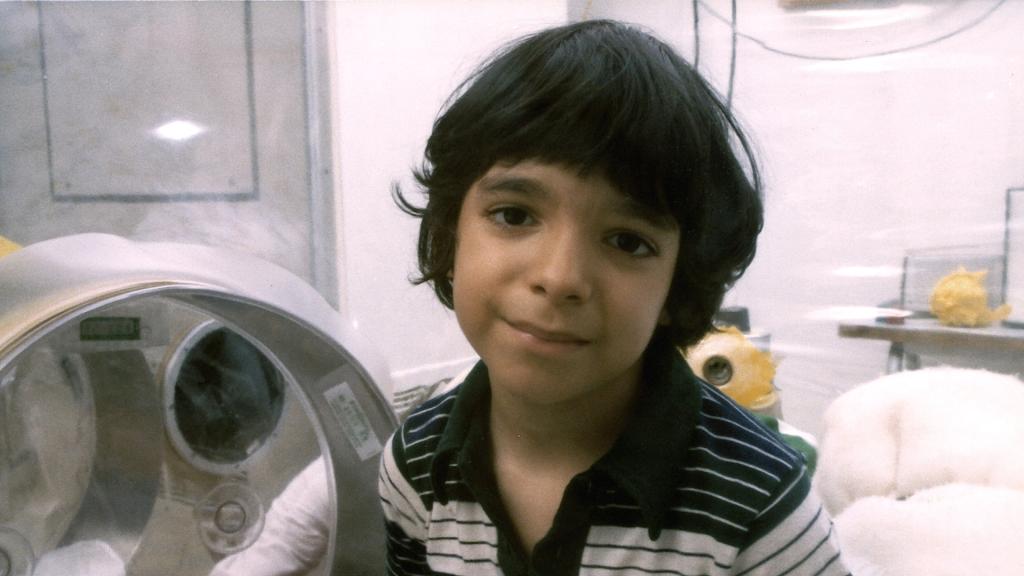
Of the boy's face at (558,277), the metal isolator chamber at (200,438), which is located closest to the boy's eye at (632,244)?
the boy's face at (558,277)

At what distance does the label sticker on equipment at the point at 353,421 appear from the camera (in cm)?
75

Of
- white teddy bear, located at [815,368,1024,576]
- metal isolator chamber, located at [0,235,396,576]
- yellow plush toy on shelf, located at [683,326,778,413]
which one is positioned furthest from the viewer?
yellow plush toy on shelf, located at [683,326,778,413]

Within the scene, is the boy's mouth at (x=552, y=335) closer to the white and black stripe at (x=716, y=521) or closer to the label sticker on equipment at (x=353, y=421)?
the white and black stripe at (x=716, y=521)

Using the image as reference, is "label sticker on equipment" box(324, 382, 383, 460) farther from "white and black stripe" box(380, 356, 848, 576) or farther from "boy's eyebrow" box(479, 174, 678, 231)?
"boy's eyebrow" box(479, 174, 678, 231)

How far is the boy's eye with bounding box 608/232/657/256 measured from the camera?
1.42ft

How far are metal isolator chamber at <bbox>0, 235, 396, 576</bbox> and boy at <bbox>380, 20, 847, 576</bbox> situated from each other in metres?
0.20

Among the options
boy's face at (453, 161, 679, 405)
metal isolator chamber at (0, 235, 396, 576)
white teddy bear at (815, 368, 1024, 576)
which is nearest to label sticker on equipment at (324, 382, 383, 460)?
metal isolator chamber at (0, 235, 396, 576)

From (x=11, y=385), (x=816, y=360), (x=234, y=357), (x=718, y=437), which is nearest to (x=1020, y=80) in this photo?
(x=816, y=360)

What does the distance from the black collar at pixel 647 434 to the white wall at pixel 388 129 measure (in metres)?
0.36

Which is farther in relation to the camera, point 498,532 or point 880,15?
point 880,15

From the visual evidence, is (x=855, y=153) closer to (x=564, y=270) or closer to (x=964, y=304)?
(x=964, y=304)

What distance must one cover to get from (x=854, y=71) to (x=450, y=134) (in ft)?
2.38

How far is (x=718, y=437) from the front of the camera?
1.66 feet

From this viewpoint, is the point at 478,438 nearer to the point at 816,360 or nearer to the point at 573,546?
the point at 573,546
